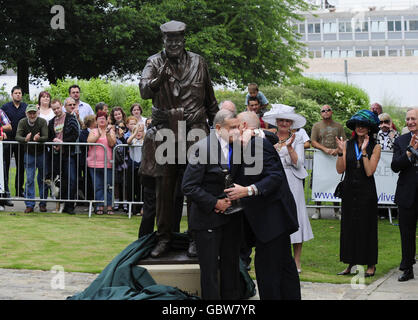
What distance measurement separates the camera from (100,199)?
47.4ft

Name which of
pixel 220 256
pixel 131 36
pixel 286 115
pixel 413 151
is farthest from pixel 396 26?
pixel 220 256

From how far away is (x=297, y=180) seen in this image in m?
9.93

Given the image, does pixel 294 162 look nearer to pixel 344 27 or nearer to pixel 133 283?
pixel 133 283

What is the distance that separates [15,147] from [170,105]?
292 inches

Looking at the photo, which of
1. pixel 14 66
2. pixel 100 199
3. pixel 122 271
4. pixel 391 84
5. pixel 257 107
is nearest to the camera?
pixel 122 271

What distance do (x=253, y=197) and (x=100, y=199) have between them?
793 cm

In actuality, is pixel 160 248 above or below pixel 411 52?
below

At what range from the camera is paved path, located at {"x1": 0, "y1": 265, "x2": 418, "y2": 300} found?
8.05m

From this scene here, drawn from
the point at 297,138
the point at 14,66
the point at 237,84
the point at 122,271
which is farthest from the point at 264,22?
the point at 122,271

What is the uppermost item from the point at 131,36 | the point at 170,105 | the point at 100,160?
the point at 131,36

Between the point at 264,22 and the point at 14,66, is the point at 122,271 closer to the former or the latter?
the point at 14,66

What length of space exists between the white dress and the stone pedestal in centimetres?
235

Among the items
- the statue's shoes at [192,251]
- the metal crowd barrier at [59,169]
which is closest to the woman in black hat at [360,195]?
the statue's shoes at [192,251]
